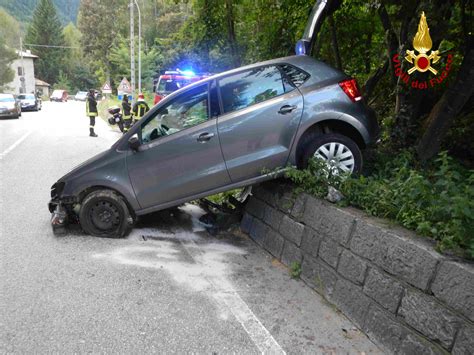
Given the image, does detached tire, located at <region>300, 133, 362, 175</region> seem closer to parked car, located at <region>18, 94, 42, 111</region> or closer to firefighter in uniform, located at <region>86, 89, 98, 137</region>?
firefighter in uniform, located at <region>86, 89, 98, 137</region>

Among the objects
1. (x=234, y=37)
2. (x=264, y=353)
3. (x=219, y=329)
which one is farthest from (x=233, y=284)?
(x=234, y=37)

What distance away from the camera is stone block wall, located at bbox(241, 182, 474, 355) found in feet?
9.25

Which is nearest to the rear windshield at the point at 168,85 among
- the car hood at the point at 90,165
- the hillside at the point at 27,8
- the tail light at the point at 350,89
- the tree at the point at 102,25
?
the car hood at the point at 90,165

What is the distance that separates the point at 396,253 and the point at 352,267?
1.79 feet

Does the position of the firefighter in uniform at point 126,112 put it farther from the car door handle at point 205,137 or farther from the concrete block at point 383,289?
the concrete block at point 383,289

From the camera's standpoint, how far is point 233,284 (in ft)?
14.6

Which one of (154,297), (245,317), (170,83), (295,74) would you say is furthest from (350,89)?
(170,83)

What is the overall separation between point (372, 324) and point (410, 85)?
3858mm

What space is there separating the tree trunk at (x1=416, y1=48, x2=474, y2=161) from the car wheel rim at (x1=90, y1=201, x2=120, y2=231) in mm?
3950

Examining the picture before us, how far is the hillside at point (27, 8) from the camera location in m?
123

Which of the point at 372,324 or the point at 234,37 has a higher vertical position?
the point at 234,37

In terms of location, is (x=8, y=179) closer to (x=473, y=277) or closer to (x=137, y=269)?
(x=137, y=269)

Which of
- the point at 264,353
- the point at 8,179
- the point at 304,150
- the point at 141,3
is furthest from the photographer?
the point at 141,3

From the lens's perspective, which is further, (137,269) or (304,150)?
(304,150)
